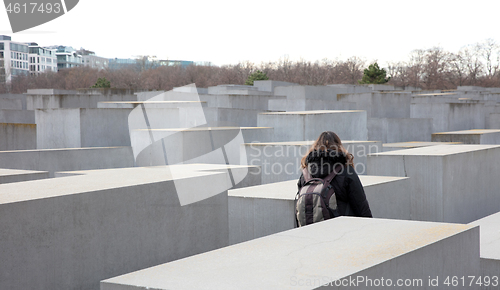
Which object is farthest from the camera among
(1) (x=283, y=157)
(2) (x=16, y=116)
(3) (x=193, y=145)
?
(2) (x=16, y=116)

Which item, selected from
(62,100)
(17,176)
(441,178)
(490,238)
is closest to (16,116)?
(62,100)

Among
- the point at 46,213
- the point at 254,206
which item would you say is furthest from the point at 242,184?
the point at 46,213

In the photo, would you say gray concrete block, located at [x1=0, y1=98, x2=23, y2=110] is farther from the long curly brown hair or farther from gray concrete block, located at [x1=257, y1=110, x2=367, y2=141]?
the long curly brown hair

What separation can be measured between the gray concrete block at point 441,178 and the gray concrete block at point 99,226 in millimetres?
2478

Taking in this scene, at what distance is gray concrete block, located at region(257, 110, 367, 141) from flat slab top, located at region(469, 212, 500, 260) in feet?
16.2

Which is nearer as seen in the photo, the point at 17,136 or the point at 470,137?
the point at 470,137

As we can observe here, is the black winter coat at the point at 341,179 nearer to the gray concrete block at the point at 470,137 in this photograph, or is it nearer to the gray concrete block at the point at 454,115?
the gray concrete block at the point at 470,137

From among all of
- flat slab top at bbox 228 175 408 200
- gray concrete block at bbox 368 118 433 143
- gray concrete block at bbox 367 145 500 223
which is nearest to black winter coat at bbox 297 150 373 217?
flat slab top at bbox 228 175 408 200

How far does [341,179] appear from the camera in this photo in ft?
11.5

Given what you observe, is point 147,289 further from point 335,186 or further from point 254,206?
point 254,206

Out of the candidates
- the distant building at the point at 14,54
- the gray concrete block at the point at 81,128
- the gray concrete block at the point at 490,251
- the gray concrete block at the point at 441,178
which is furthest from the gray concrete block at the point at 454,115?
the distant building at the point at 14,54

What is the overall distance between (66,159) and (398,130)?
7.51m

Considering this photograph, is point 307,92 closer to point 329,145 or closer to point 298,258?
point 329,145

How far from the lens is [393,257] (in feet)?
8.13
